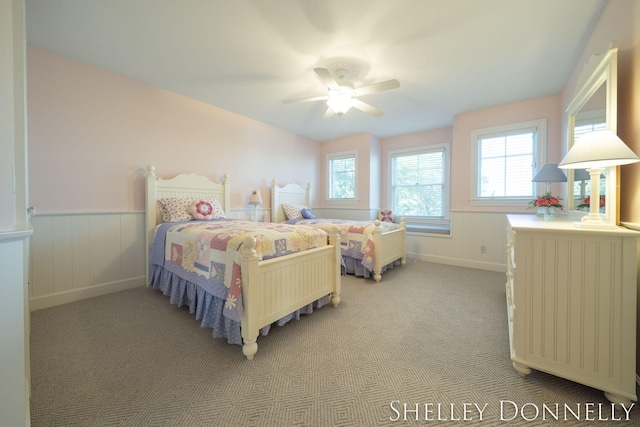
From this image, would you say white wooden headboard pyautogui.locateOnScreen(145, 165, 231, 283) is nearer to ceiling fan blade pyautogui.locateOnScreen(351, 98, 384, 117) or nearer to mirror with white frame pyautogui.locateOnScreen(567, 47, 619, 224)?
ceiling fan blade pyautogui.locateOnScreen(351, 98, 384, 117)

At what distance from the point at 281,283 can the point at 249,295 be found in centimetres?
33

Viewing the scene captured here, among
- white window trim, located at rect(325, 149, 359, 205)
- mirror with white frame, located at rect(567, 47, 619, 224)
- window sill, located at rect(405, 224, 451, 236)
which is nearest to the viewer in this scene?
mirror with white frame, located at rect(567, 47, 619, 224)

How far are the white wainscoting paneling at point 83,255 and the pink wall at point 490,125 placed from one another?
454 cm

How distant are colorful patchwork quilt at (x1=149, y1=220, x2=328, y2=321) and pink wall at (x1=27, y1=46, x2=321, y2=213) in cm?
91

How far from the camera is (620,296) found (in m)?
1.18

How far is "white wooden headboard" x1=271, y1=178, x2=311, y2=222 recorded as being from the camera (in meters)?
4.39

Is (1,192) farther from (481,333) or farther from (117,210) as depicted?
(481,333)

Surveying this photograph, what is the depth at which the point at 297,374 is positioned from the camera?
145 centimetres

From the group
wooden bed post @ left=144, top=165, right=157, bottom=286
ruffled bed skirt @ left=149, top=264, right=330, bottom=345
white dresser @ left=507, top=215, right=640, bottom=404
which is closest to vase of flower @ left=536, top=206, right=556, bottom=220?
white dresser @ left=507, top=215, right=640, bottom=404

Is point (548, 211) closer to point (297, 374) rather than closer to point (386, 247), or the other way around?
point (386, 247)

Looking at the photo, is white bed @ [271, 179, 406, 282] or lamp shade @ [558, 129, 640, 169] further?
white bed @ [271, 179, 406, 282]

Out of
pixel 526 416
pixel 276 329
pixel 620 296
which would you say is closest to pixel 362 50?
pixel 620 296

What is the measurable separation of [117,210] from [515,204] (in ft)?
16.8

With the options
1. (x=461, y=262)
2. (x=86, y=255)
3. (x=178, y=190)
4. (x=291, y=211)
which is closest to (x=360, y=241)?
(x=291, y=211)
